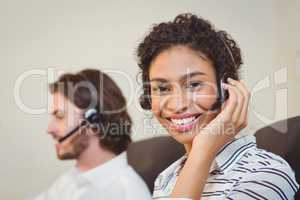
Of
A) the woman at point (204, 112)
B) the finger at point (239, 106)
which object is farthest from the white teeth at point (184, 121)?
the finger at point (239, 106)

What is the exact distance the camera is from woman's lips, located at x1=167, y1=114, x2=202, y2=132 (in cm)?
93

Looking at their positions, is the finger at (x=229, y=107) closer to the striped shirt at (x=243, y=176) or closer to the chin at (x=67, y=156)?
the striped shirt at (x=243, y=176)

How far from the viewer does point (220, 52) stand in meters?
0.95

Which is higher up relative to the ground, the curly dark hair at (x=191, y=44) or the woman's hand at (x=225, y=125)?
the curly dark hair at (x=191, y=44)

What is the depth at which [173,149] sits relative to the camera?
0.99 m

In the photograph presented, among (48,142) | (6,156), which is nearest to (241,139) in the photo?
(48,142)

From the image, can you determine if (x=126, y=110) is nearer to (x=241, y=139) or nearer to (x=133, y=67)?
(x=133, y=67)

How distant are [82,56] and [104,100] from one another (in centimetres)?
15

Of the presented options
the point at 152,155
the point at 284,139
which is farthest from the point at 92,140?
the point at 284,139

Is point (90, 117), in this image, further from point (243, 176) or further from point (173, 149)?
point (243, 176)

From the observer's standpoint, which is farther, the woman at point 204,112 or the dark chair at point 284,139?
the dark chair at point 284,139

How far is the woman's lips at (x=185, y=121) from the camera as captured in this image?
930 millimetres

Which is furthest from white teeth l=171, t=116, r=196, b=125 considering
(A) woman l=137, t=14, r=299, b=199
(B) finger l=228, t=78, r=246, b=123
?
(B) finger l=228, t=78, r=246, b=123

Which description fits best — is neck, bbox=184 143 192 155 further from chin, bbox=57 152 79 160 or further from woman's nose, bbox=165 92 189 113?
chin, bbox=57 152 79 160
